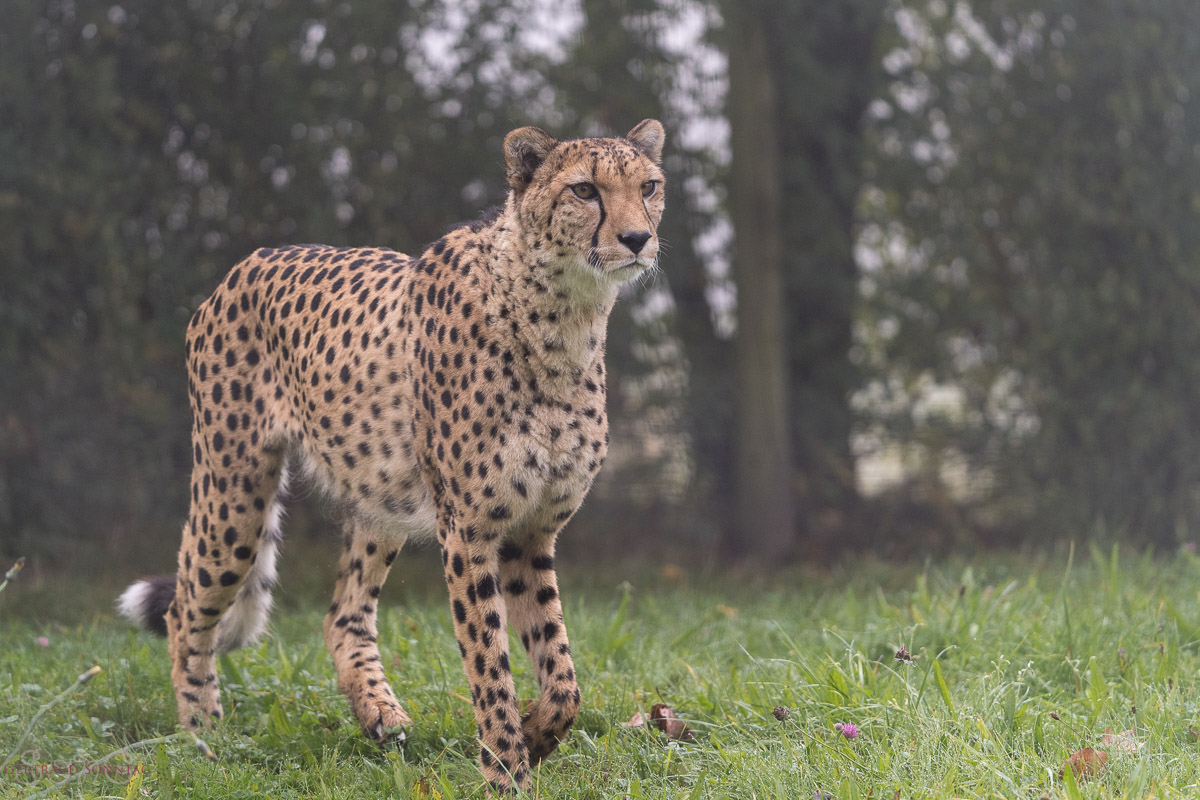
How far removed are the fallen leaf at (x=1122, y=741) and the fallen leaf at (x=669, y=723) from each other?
3.09ft

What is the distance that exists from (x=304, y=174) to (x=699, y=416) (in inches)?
85.9

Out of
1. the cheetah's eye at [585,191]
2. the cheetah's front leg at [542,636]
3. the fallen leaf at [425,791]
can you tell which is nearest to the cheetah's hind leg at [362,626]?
the fallen leaf at [425,791]

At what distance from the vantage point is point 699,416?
603 cm

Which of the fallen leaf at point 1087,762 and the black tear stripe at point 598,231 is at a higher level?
the black tear stripe at point 598,231

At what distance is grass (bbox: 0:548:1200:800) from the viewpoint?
2600 millimetres

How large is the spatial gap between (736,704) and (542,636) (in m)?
0.52

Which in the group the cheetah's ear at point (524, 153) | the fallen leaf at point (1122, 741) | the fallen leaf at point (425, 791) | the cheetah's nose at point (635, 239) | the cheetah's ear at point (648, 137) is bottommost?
the fallen leaf at point (425, 791)

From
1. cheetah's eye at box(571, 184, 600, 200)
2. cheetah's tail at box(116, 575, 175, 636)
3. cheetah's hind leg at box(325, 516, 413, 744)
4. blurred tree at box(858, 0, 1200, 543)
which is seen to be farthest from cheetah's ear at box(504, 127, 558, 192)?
blurred tree at box(858, 0, 1200, 543)

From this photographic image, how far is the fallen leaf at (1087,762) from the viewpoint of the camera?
2.50 m

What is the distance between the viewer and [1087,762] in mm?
2533

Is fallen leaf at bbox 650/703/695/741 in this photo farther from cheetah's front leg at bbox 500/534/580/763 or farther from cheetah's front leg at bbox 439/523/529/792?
cheetah's front leg at bbox 439/523/529/792

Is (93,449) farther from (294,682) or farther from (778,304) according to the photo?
(778,304)

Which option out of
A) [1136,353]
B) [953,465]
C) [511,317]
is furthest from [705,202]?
[511,317]

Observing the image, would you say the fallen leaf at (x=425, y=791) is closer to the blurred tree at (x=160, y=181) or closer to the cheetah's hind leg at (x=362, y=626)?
the cheetah's hind leg at (x=362, y=626)
